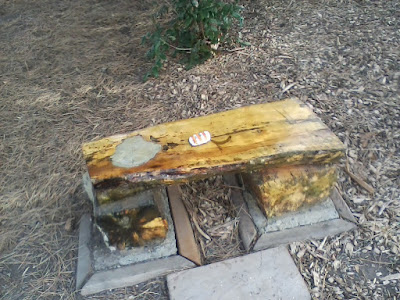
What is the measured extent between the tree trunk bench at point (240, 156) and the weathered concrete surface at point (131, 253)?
0.27 metres

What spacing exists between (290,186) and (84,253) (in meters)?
1.24

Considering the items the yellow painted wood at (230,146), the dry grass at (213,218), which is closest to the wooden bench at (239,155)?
the yellow painted wood at (230,146)

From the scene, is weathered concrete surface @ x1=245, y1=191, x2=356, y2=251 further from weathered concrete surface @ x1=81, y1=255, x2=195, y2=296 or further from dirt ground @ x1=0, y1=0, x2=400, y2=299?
weathered concrete surface @ x1=81, y1=255, x2=195, y2=296

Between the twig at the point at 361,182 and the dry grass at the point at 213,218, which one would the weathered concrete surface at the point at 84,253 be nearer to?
the dry grass at the point at 213,218

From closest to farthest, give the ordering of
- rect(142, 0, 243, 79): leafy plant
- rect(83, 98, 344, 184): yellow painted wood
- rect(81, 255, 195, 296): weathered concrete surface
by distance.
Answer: rect(83, 98, 344, 184): yellow painted wood
rect(81, 255, 195, 296): weathered concrete surface
rect(142, 0, 243, 79): leafy plant

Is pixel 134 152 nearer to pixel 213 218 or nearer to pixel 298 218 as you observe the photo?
pixel 213 218

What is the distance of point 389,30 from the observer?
3.69m

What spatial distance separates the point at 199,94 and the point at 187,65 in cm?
44

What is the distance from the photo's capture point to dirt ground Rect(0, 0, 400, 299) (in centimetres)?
228

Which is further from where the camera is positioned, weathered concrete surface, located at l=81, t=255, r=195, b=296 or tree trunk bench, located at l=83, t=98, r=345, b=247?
weathered concrete surface, located at l=81, t=255, r=195, b=296

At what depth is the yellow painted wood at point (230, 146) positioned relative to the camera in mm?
2047

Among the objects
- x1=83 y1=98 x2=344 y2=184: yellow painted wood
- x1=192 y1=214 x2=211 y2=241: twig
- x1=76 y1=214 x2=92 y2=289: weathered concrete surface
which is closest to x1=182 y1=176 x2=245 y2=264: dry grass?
x1=192 y1=214 x2=211 y2=241: twig

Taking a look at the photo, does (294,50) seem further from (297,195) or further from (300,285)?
(300,285)

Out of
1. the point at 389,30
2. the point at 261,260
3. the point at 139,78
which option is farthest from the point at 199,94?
the point at 389,30
